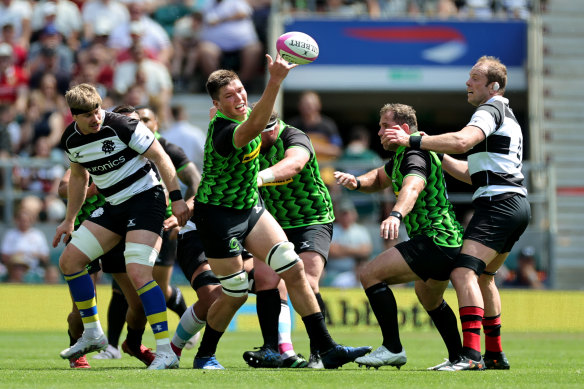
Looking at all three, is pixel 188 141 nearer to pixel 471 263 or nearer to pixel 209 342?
pixel 209 342

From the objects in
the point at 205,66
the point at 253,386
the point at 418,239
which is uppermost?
the point at 205,66

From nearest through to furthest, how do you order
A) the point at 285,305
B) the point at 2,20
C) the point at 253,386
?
the point at 253,386 → the point at 285,305 → the point at 2,20

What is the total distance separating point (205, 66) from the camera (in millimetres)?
17922

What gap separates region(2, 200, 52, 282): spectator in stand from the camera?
14812 mm

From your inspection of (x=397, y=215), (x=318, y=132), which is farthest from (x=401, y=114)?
(x=318, y=132)

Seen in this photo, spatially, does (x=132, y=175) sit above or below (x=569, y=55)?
below

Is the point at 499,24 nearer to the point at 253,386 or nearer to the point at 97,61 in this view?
the point at 97,61

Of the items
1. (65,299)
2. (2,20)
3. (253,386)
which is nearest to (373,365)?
(253,386)

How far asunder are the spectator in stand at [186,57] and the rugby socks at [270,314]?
36.5 feet

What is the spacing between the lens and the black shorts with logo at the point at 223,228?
721 cm

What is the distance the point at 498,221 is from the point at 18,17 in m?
14.2

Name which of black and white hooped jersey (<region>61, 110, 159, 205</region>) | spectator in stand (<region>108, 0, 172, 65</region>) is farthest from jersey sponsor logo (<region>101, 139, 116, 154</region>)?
spectator in stand (<region>108, 0, 172, 65</region>)

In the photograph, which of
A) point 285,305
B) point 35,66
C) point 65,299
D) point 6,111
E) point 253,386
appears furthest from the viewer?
point 35,66

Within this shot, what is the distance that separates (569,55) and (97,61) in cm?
903
